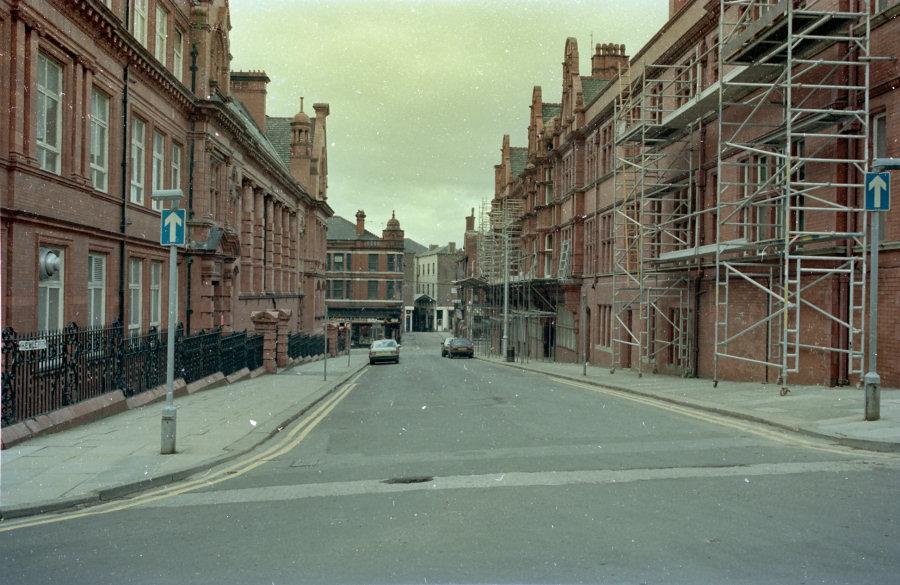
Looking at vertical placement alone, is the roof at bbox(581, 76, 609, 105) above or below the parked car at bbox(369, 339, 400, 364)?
above

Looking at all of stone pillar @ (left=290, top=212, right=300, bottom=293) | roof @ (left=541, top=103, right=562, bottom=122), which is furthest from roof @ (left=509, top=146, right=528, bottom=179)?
stone pillar @ (left=290, top=212, right=300, bottom=293)

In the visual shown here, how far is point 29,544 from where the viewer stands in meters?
6.80

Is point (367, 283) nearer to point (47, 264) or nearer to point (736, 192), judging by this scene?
point (736, 192)

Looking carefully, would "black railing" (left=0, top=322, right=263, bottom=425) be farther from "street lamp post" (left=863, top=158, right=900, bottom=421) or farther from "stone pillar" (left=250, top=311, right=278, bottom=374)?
"street lamp post" (left=863, top=158, right=900, bottom=421)

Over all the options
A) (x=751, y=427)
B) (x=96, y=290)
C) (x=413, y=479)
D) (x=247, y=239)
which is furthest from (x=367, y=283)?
(x=413, y=479)

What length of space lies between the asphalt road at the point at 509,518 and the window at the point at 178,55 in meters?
17.8

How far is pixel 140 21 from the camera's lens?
72.0 feet

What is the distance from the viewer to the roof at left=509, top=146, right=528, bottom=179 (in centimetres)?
7115

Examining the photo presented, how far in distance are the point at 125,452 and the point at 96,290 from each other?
9288mm

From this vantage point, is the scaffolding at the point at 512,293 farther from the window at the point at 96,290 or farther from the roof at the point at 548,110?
the window at the point at 96,290

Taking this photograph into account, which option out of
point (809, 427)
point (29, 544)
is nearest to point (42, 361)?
point (29, 544)

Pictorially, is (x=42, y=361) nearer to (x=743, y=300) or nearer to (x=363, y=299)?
(x=743, y=300)

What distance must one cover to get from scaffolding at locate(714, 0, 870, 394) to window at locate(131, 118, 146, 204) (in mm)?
16248

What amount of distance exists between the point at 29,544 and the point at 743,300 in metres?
19.2
